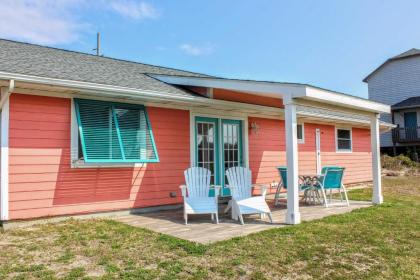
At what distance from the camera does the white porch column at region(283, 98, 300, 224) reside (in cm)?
559

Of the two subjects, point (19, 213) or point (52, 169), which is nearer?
point (19, 213)

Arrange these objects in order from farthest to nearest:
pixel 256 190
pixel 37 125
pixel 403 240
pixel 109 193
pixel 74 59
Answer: pixel 256 190 < pixel 74 59 < pixel 109 193 < pixel 37 125 < pixel 403 240

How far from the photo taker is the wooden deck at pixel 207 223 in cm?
491

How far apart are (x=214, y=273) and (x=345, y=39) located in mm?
13235

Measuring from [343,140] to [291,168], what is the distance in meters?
7.60

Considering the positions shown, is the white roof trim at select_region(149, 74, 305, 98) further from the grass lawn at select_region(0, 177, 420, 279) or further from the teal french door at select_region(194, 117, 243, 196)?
the grass lawn at select_region(0, 177, 420, 279)

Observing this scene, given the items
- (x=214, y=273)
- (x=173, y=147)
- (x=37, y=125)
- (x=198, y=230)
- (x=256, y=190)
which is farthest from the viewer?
(x=256, y=190)

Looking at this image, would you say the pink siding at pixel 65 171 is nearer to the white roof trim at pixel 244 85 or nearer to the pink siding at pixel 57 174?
the pink siding at pixel 57 174

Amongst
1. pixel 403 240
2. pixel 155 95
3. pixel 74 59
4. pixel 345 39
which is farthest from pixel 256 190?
pixel 345 39

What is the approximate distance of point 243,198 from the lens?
6102 millimetres

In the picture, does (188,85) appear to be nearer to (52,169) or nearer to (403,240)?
(52,169)

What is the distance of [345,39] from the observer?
47.1 ft

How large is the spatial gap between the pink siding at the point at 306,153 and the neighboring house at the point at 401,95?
9.38 metres

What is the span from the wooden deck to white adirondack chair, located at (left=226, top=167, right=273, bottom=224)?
0.55ft
